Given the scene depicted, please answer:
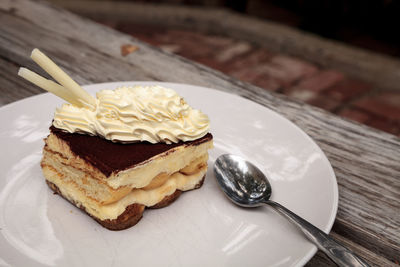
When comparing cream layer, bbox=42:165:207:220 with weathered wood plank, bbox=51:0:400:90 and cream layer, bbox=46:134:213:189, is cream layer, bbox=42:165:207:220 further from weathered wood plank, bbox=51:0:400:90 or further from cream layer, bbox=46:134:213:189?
weathered wood plank, bbox=51:0:400:90

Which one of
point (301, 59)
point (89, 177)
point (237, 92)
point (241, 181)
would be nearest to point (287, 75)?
point (301, 59)

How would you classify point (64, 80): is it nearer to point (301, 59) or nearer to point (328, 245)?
point (328, 245)

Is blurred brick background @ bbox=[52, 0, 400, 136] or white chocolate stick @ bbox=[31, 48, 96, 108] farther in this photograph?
blurred brick background @ bbox=[52, 0, 400, 136]

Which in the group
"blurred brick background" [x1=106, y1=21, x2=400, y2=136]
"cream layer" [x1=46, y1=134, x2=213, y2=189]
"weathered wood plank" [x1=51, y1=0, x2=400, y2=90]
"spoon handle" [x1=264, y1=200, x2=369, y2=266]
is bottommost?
"blurred brick background" [x1=106, y1=21, x2=400, y2=136]

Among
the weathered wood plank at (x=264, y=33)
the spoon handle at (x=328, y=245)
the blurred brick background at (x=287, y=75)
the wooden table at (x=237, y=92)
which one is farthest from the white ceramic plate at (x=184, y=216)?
the weathered wood plank at (x=264, y=33)

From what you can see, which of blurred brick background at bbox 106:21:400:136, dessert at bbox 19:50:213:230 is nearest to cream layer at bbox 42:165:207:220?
dessert at bbox 19:50:213:230

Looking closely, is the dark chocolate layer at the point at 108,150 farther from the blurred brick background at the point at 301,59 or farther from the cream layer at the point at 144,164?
the blurred brick background at the point at 301,59

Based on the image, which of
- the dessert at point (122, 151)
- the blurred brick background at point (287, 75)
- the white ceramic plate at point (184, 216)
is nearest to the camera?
the white ceramic plate at point (184, 216)
